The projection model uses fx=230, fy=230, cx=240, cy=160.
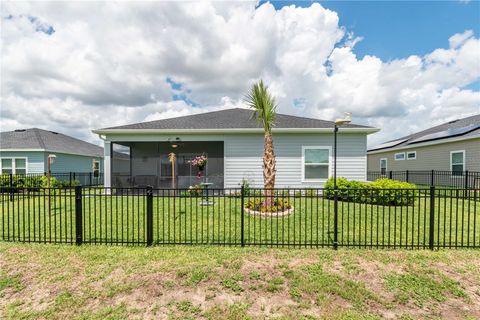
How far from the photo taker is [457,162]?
529 inches

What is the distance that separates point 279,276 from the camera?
367 centimetres

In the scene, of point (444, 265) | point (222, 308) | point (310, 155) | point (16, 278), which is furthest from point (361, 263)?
point (310, 155)

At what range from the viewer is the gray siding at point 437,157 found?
12.3m

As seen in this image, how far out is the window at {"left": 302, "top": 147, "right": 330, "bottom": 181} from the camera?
37.3 ft

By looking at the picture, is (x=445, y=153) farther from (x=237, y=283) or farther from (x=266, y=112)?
(x=237, y=283)

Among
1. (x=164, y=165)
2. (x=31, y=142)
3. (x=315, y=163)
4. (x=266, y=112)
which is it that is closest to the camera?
(x=266, y=112)

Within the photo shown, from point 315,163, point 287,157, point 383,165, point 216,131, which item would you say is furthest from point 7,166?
point 383,165

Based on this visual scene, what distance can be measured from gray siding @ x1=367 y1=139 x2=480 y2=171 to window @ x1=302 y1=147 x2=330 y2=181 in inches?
316

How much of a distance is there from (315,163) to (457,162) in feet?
30.1

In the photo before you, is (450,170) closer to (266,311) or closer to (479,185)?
(479,185)

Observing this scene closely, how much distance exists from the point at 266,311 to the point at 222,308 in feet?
1.89

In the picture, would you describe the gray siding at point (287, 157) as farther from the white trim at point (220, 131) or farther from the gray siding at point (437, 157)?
the gray siding at point (437, 157)

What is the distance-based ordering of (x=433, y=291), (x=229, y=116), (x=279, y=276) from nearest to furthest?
(x=433, y=291)
(x=279, y=276)
(x=229, y=116)

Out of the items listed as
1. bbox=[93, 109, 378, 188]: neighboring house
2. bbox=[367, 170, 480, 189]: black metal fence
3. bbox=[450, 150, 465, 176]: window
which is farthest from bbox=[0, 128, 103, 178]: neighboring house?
bbox=[450, 150, 465, 176]: window
